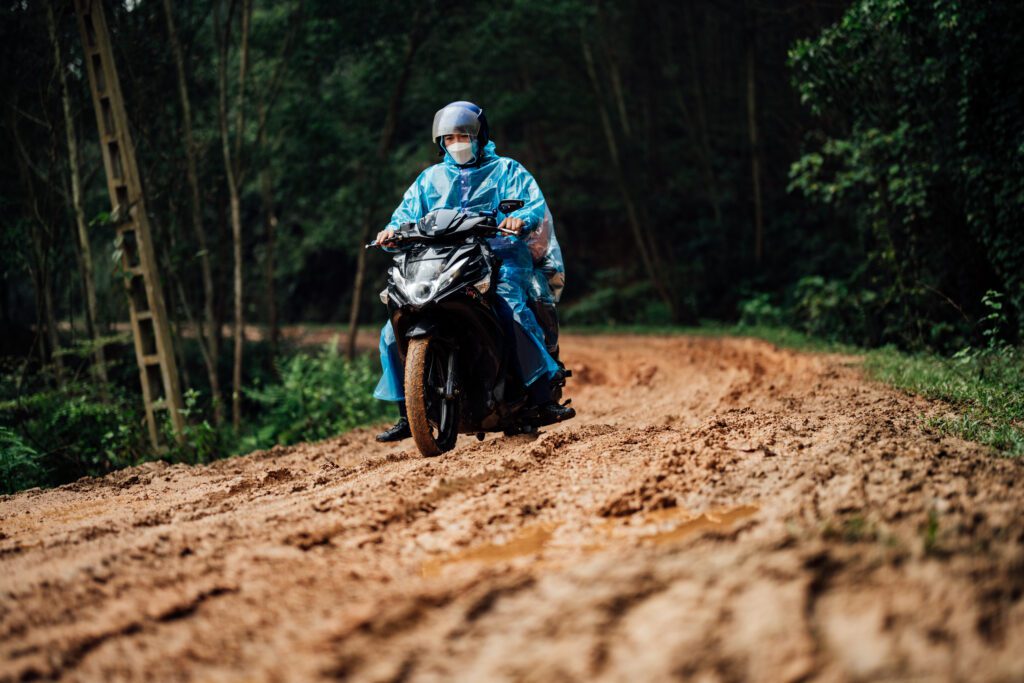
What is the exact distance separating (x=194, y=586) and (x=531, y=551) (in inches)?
41.4

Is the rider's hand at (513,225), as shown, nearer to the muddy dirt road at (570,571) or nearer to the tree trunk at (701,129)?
the muddy dirt road at (570,571)

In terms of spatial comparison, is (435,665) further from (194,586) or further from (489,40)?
(489,40)

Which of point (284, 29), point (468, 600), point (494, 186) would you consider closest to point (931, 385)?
point (494, 186)

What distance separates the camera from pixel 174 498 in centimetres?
447

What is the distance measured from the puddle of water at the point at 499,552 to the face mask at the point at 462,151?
3388 mm

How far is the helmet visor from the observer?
5473 mm

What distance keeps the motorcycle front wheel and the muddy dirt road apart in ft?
1.66

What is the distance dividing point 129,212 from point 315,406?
9.93ft

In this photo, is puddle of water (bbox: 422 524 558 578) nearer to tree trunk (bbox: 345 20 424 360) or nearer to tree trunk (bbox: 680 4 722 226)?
tree trunk (bbox: 345 20 424 360)

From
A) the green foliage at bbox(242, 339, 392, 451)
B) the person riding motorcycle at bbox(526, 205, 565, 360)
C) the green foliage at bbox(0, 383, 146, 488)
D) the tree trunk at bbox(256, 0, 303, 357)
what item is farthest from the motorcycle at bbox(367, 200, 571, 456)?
the tree trunk at bbox(256, 0, 303, 357)

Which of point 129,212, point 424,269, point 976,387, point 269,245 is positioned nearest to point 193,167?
point 269,245

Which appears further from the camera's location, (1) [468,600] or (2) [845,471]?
(2) [845,471]

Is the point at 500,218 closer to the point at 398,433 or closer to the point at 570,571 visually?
the point at 398,433

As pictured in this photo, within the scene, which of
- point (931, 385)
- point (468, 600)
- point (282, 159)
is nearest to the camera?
point (468, 600)
